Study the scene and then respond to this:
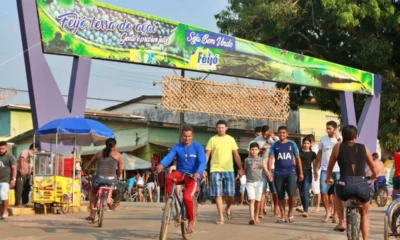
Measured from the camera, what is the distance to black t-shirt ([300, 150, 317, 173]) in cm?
1334

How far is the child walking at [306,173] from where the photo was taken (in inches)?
519

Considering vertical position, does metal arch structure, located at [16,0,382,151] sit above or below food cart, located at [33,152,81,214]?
above

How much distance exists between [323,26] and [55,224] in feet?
60.2

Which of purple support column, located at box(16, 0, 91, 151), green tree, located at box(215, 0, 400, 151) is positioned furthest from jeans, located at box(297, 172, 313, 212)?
green tree, located at box(215, 0, 400, 151)

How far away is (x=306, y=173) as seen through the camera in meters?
13.3

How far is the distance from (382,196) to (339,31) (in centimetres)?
845

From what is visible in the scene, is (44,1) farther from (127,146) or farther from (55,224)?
(127,146)

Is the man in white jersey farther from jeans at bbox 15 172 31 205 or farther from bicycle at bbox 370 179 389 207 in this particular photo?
bicycle at bbox 370 179 389 207

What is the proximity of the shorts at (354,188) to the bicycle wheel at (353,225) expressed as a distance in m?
0.23

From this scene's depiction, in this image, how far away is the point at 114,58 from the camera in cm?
1630

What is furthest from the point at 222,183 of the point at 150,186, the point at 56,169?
the point at 150,186

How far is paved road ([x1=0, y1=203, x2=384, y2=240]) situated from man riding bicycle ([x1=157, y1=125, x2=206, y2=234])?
0.80 meters

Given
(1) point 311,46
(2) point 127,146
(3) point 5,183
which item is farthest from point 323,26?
(3) point 5,183

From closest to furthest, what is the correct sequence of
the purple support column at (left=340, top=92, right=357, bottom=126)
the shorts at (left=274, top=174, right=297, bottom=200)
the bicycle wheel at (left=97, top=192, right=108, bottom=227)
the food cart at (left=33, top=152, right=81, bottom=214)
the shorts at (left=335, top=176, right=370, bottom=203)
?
the shorts at (left=335, top=176, right=370, bottom=203), the bicycle wheel at (left=97, top=192, right=108, bottom=227), the shorts at (left=274, top=174, right=297, bottom=200), the food cart at (left=33, top=152, right=81, bottom=214), the purple support column at (left=340, top=92, right=357, bottom=126)
